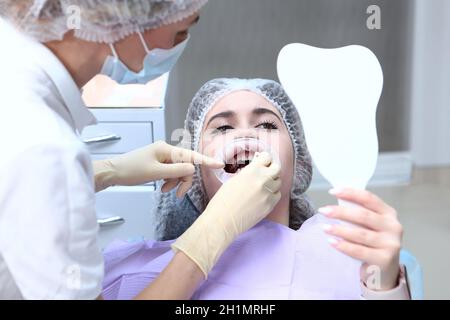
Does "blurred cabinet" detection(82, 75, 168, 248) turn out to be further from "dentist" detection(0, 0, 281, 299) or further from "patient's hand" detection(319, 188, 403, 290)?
"patient's hand" detection(319, 188, 403, 290)

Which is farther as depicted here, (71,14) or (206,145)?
(206,145)

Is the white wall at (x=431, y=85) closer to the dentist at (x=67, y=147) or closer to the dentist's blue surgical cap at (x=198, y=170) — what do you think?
the dentist's blue surgical cap at (x=198, y=170)

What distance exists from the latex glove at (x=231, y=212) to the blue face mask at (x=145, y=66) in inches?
10.2

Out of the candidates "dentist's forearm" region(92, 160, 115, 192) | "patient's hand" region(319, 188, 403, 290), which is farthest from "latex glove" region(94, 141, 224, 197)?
"patient's hand" region(319, 188, 403, 290)

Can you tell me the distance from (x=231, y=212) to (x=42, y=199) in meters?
0.43

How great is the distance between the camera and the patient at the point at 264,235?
1158 millimetres

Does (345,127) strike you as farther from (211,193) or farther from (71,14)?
(71,14)

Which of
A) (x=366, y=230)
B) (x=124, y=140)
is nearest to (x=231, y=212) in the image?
(x=366, y=230)

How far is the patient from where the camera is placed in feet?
3.80

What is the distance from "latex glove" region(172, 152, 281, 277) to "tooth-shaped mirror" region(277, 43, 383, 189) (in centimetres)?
11

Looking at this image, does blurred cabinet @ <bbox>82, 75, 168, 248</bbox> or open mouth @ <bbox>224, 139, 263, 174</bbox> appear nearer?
open mouth @ <bbox>224, 139, 263, 174</bbox>

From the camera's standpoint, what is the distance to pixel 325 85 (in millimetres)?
1198

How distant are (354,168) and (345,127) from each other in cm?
8
